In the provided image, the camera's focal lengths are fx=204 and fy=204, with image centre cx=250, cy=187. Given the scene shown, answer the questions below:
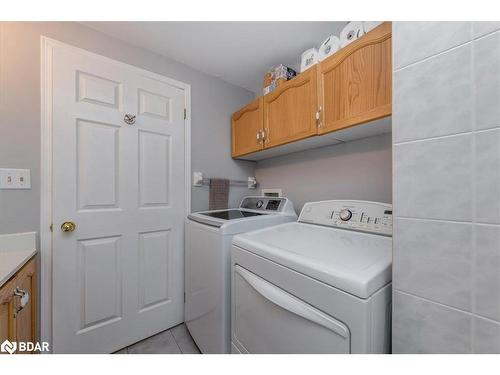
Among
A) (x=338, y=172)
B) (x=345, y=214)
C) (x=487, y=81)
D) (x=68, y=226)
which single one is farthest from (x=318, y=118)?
(x=68, y=226)

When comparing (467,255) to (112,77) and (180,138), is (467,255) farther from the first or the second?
(112,77)

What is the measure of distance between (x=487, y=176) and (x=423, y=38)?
429 millimetres

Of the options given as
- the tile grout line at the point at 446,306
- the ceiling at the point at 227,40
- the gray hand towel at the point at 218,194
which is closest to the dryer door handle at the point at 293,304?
the tile grout line at the point at 446,306

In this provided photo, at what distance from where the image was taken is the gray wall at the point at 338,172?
1.38 metres

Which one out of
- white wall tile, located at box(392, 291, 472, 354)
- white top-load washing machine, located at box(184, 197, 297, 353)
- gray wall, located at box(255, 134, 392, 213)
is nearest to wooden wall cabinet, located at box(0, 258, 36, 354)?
white top-load washing machine, located at box(184, 197, 297, 353)

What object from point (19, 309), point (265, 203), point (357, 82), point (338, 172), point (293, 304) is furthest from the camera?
point (265, 203)

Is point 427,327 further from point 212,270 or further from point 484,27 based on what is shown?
point 212,270

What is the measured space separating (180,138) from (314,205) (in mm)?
1238

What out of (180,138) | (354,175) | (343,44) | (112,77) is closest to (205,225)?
(180,138)

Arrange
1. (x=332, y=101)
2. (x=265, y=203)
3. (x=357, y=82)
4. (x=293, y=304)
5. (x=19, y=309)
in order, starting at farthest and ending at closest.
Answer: (x=265, y=203) < (x=332, y=101) < (x=357, y=82) < (x=19, y=309) < (x=293, y=304)

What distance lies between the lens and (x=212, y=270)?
4.18 feet

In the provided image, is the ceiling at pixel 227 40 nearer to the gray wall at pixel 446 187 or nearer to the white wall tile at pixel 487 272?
the gray wall at pixel 446 187

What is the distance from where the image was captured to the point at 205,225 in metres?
1.40
